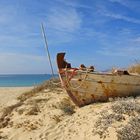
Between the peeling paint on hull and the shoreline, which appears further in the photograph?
the shoreline

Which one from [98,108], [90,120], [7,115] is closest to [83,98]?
[98,108]

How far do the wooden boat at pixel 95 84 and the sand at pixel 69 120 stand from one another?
0.43 m

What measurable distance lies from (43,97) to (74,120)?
213 inches

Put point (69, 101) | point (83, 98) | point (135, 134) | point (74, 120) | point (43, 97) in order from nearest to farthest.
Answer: point (135, 134), point (74, 120), point (83, 98), point (69, 101), point (43, 97)

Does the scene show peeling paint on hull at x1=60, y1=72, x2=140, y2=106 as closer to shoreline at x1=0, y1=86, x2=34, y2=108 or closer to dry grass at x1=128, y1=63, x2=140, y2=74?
dry grass at x1=128, y1=63, x2=140, y2=74

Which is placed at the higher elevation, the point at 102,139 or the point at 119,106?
the point at 119,106

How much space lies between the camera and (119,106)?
1136 centimetres

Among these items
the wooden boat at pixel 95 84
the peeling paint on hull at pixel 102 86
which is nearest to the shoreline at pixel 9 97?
the wooden boat at pixel 95 84

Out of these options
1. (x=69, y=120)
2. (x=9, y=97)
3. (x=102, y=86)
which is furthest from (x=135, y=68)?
→ (x=9, y=97)

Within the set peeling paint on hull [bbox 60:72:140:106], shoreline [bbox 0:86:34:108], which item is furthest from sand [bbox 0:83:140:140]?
shoreline [bbox 0:86:34:108]

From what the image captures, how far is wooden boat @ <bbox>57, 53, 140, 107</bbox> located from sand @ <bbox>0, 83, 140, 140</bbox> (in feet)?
1.43

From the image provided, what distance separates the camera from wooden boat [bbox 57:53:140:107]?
13.1m

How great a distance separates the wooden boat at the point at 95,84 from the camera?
13062 millimetres

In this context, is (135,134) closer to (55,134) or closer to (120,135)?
→ (120,135)
